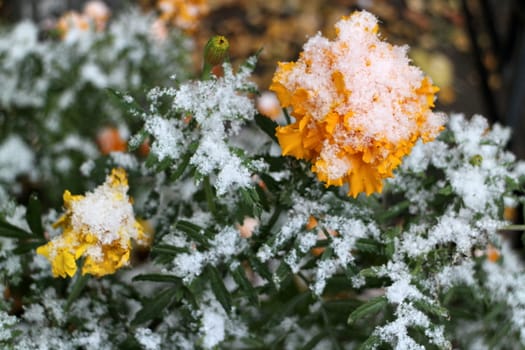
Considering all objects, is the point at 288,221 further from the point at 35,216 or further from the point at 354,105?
the point at 35,216

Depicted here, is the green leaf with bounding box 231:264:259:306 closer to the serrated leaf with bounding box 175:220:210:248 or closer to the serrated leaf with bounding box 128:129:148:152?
the serrated leaf with bounding box 175:220:210:248

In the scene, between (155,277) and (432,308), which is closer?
(432,308)

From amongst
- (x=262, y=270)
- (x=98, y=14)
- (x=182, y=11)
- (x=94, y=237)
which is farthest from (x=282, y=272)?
(x=98, y=14)

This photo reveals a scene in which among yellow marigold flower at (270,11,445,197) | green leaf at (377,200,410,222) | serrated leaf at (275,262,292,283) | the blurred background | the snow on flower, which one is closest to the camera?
yellow marigold flower at (270,11,445,197)

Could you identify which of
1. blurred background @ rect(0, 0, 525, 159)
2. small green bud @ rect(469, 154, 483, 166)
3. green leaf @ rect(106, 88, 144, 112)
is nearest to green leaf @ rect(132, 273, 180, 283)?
green leaf @ rect(106, 88, 144, 112)

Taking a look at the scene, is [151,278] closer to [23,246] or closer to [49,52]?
[23,246]
